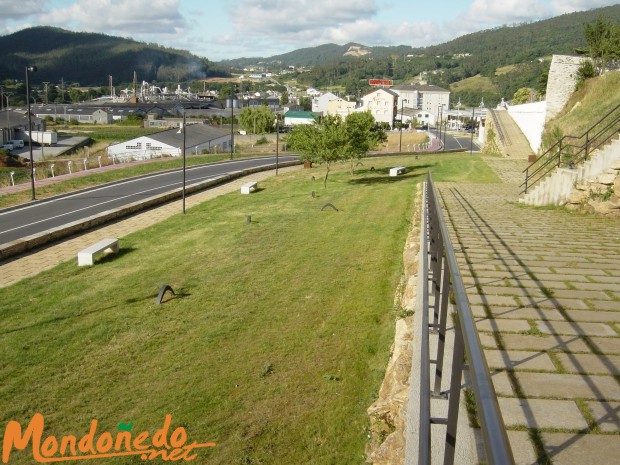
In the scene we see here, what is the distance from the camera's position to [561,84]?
1662 inches

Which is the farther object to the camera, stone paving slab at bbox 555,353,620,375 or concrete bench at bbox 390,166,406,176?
concrete bench at bbox 390,166,406,176

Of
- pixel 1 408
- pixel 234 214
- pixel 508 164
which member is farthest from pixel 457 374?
pixel 508 164

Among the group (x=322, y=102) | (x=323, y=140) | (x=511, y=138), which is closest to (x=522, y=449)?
(x=323, y=140)

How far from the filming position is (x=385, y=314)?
11141 millimetres

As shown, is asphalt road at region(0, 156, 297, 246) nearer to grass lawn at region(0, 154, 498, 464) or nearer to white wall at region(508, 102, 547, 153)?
grass lawn at region(0, 154, 498, 464)

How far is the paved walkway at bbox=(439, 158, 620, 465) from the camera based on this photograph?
3.90m

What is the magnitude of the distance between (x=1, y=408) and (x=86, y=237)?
13.4 metres

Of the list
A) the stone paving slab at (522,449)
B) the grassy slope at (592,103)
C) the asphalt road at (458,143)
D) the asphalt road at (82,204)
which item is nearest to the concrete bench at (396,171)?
the grassy slope at (592,103)

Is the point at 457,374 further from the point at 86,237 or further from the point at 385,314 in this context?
the point at 86,237

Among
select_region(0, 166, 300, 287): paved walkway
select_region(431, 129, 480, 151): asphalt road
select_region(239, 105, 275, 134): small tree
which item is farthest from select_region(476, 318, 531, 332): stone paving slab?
select_region(239, 105, 275, 134): small tree

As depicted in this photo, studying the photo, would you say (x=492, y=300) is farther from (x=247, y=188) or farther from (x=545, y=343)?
(x=247, y=188)

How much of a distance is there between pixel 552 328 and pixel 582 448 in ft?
7.85

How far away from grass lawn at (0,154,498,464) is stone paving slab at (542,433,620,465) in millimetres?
3308

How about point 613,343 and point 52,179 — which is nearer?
point 613,343
